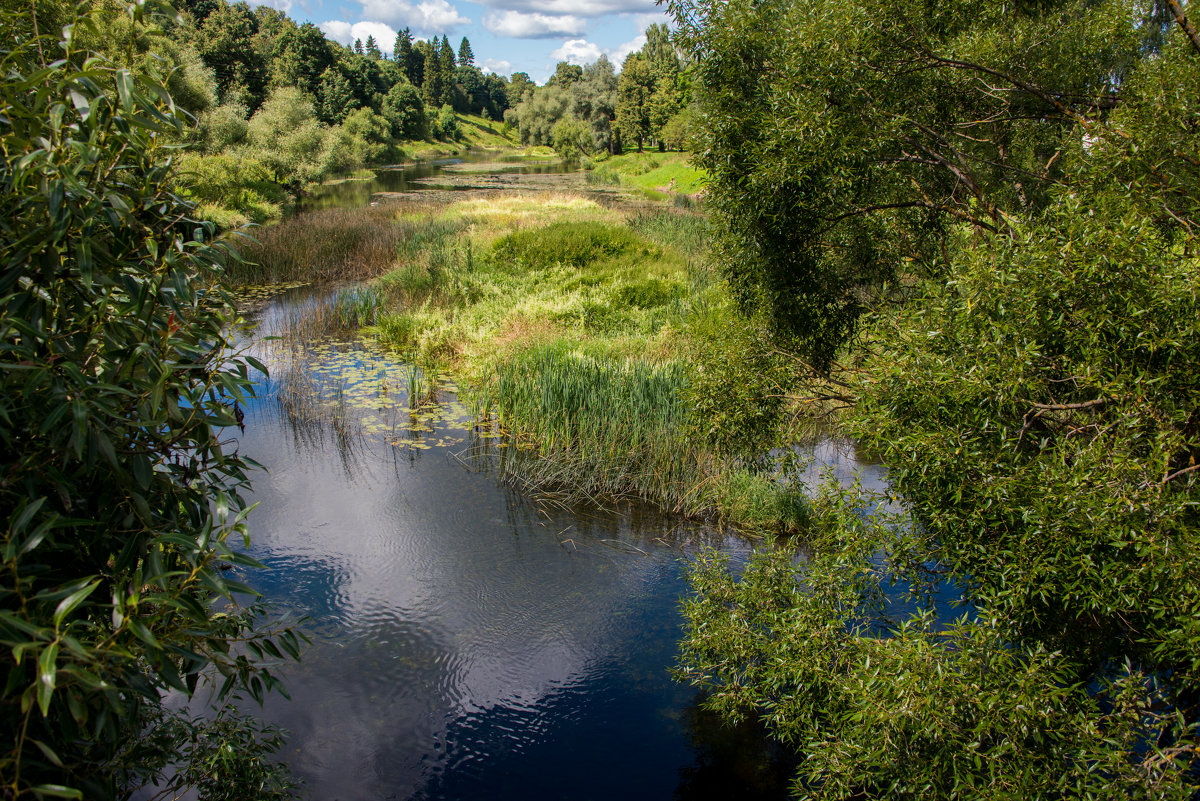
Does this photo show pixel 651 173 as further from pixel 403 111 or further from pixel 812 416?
pixel 812 416

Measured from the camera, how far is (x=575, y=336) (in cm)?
1414

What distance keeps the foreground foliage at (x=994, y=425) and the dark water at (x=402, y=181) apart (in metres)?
29.9

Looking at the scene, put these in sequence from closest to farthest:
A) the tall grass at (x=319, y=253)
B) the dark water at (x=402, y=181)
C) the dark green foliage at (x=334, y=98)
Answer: the tall grass at (x=319, y=253) → the dark water at (x=402, y=181) → the dark green foliage at (x=334, y=98)

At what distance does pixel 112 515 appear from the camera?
2555mm

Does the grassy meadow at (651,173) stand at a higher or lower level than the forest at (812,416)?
higher

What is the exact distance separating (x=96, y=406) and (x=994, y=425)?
4.22 m

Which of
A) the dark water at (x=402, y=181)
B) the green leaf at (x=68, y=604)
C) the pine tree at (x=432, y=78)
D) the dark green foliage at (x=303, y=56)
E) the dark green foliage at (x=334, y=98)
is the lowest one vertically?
the green leaf at (x=68, y=604)

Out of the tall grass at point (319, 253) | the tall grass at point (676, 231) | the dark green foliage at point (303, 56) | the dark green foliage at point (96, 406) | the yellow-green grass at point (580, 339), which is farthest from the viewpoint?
the dark green foliage at point (303, 56)

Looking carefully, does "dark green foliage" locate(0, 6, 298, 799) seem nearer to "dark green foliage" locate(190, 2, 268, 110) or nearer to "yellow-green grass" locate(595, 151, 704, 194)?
"yellow-green grass" locate(595, 151, 704, 194)

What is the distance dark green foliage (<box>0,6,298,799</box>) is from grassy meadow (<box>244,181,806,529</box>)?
15.2 ft

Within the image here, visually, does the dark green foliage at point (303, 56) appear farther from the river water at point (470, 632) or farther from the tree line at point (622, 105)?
the river water at point (470, 632)

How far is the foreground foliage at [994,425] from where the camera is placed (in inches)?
140

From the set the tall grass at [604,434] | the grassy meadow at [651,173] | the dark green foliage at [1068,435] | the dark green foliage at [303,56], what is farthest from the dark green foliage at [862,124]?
the dark green foliage at [303,56]

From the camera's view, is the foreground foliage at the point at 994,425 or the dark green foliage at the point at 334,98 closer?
the foreground foliage at the point at 994,425
